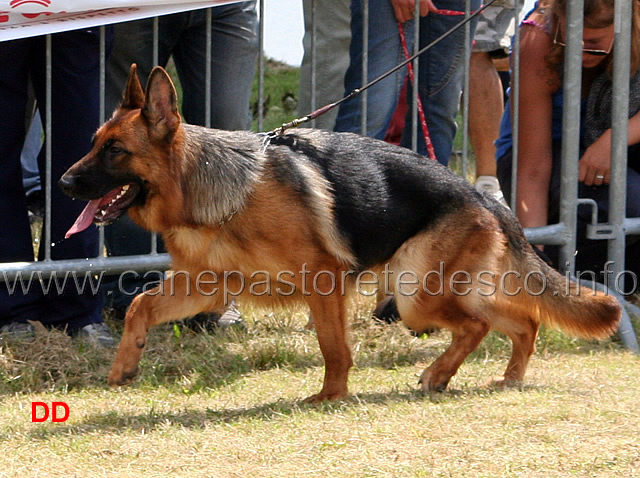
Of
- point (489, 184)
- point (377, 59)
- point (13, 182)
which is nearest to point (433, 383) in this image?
point (377, 59)

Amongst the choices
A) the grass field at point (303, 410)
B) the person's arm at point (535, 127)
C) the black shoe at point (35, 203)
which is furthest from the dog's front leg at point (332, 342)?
the black shoe at point (35, 203)

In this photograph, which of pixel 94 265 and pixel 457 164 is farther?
pixel 457 164

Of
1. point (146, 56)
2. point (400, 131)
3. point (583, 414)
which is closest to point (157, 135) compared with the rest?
point (146, 56)

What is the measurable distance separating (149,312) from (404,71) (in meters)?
2.36

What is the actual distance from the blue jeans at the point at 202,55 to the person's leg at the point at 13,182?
24.1 inches

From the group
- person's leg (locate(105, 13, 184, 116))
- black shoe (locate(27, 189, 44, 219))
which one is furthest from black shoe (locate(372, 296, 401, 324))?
black shoe (locate(27, 189, 44, 219))

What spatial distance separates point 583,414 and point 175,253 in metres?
1.76

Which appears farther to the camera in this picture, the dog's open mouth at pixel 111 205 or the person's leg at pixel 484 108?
the person's leg at pixel 484 108

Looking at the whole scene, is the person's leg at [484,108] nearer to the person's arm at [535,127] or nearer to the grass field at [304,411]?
the person's arm at [535,127]

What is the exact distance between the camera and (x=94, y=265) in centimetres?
478

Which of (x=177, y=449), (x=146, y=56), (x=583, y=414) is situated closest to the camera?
(x=177, y=449)

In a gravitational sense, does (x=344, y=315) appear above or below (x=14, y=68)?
below

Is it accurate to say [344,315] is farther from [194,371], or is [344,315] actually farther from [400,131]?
[400,131]

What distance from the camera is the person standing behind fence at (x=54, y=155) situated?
184 inches
